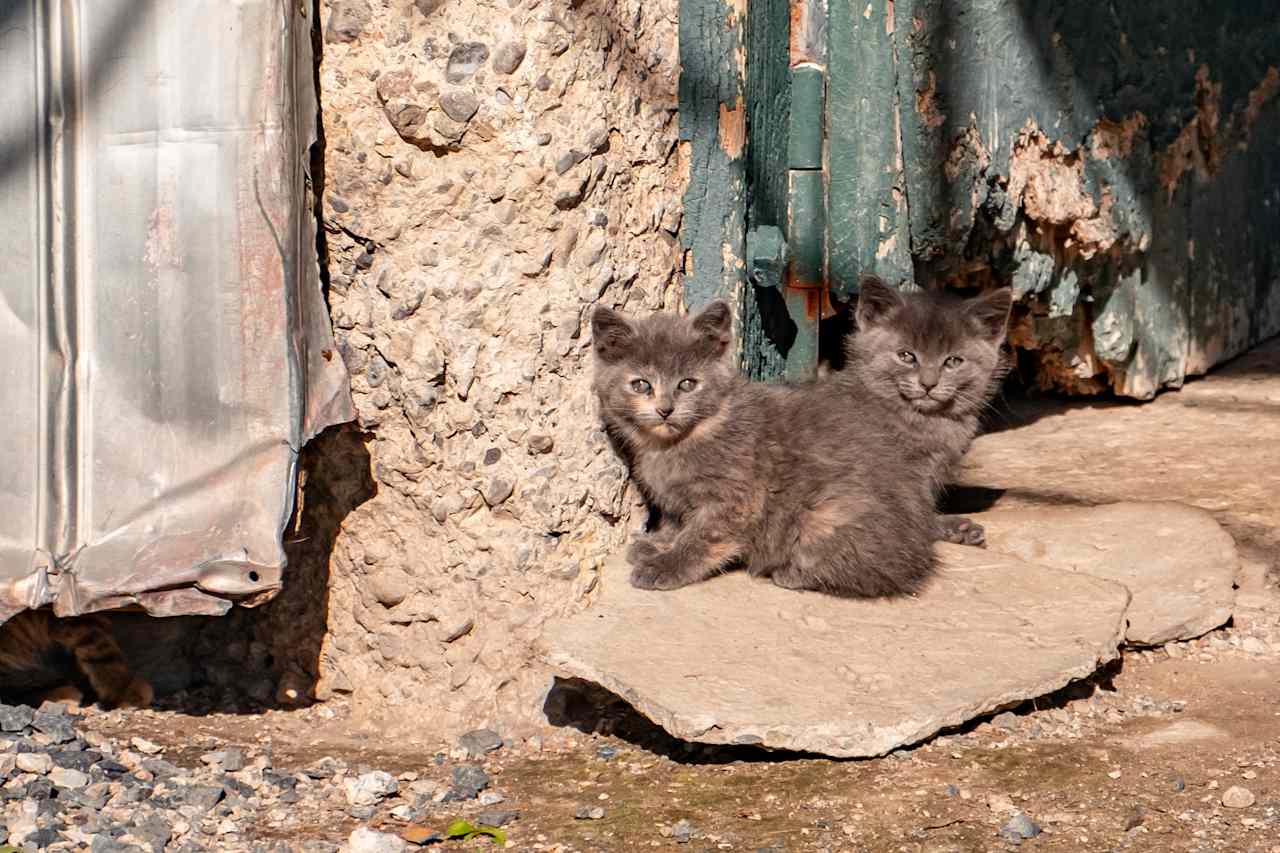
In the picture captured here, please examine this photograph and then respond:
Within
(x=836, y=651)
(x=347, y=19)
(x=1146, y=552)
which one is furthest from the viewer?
(x=1146, y=552)

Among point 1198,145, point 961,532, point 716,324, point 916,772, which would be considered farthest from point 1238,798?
point 1198,145

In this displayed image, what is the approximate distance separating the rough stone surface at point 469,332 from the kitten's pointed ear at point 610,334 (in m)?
0.05

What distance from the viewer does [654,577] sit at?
4348mm

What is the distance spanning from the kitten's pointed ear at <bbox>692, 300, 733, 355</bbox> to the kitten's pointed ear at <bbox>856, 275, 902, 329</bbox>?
0.65 meters

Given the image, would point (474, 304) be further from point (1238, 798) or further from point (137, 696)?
point (1238, 798)

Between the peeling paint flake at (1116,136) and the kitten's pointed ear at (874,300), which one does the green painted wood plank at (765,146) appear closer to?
the kitten's pointed ear at (874,300)

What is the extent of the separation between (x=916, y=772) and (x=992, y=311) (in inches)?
81.3

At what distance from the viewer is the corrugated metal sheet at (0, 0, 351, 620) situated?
12.1ft

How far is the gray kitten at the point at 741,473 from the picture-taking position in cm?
438

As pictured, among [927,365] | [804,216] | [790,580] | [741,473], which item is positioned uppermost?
[804,216]

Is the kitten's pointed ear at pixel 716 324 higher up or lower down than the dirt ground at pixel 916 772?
higher up

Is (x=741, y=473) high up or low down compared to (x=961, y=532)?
up

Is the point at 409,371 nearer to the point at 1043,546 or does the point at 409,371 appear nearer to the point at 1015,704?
the point at 1015,704

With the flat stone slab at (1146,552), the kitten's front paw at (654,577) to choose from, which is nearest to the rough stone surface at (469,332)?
the kitten's front paw at (654,577)
